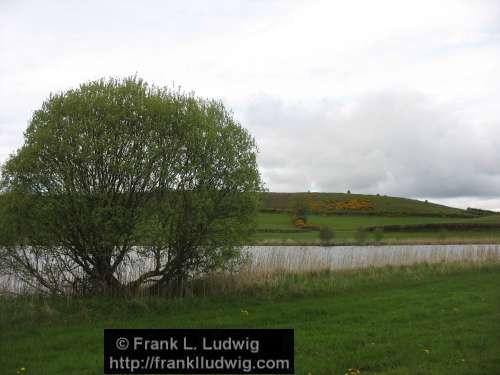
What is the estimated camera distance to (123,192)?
16.4 metres

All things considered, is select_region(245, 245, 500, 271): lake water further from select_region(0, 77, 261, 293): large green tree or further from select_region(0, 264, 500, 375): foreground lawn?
select_region(0, 77, 261, 293): large green tree

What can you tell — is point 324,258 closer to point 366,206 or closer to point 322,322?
point 322,322

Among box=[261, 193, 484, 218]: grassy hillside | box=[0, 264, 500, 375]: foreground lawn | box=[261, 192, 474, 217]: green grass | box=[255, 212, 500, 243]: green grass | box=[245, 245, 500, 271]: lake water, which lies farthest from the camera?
box=[261, 192, 474, 217]: green grass

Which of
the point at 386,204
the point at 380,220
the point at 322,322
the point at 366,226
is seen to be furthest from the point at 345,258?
the point at 386,204

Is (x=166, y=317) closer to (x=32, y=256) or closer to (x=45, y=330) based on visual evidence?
(x=45, y=330)

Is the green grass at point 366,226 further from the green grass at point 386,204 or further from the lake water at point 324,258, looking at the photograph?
the lake water at point 324,258

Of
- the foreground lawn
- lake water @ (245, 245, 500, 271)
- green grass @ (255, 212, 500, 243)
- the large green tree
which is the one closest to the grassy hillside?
green grass @ (255, 212, 500, 243)

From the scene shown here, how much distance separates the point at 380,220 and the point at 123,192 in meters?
85.8

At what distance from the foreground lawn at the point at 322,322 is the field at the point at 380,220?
124ft

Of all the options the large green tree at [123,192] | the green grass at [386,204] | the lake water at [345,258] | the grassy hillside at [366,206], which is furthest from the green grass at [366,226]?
the large green tree at [123,192]

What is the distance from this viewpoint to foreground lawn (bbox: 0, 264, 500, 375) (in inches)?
373

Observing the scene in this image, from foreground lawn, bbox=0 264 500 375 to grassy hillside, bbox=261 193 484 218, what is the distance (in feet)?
275

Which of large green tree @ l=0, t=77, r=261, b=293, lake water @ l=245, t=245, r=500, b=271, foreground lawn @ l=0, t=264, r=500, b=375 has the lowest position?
foreground lawn @ l=0, t=264, r=500, b=375

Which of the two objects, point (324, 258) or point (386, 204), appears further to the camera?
point (386, 204)
